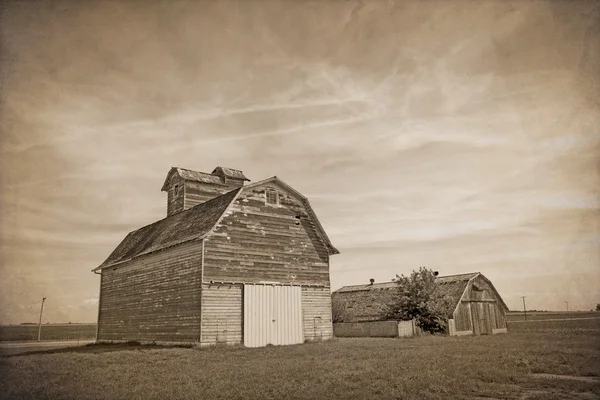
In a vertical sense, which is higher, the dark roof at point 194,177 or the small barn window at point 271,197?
the dark roof at point 194,177

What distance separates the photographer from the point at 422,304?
3197 centimetres

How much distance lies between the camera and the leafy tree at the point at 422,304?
105 feet

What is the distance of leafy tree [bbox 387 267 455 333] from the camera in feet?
105

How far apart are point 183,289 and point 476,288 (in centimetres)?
2469

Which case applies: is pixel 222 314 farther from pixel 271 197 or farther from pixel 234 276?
pixel 271 197

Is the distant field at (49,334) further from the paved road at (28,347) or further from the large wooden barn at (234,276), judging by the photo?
the large wooden barn at (234,276)

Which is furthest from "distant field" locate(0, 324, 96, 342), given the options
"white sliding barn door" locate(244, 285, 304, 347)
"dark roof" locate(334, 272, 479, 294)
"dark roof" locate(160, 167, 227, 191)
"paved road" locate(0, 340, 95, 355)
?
"dark roof" locate(334, 272, 479, 294)

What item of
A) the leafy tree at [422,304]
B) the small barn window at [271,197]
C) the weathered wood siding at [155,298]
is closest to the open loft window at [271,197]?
the small barn window at [271,197]

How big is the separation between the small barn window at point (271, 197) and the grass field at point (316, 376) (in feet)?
31.1

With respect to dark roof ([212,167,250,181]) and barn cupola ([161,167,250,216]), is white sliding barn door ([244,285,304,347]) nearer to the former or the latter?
barn cupola ([161,167,250,216])

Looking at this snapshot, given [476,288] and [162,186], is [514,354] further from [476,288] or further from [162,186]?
[162,186]

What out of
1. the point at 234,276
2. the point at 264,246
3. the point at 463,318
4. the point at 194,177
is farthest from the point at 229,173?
the point at 463,318

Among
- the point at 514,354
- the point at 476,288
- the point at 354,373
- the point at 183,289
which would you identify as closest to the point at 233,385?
the point at 354,373

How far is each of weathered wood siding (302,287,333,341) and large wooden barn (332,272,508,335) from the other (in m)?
10.7
